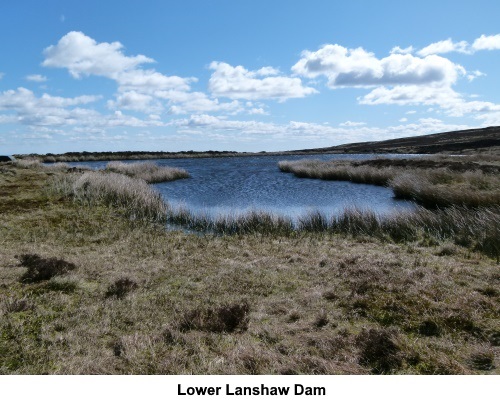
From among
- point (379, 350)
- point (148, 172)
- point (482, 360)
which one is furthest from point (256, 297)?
point (148, 172)

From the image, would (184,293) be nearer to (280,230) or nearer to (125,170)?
(280,230)

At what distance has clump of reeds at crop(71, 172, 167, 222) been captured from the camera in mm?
22016

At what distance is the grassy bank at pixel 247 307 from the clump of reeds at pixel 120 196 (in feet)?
22.9

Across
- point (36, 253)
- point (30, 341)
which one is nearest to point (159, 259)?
point (36, 253)

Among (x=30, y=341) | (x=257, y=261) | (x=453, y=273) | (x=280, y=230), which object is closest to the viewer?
(x=30, y=341)

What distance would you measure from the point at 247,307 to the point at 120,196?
775 inches

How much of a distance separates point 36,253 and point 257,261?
22.7ft

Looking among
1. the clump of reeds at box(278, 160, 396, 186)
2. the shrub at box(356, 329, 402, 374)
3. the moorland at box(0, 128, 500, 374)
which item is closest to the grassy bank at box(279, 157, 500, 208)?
the clump of reeds at box(278, 160, 396, 186)

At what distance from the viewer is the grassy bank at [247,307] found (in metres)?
5.92

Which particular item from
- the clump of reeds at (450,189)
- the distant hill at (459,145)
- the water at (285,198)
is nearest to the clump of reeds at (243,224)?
the water at (285,198)

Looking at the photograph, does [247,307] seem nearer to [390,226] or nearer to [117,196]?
[390,226]

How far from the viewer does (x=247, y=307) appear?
314 inches

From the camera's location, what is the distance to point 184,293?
9.10m
